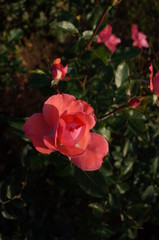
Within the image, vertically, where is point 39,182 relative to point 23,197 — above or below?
below

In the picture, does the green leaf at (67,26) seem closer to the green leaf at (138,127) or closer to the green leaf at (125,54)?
the green leaf at (125,54)

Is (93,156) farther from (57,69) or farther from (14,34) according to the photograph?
(14,34)

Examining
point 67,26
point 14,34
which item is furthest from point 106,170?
point 14,34

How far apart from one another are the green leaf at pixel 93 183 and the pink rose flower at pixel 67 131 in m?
0.15

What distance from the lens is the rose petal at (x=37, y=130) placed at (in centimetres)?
67

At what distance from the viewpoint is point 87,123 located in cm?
67

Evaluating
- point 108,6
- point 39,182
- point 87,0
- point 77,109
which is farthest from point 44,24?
point 77,109

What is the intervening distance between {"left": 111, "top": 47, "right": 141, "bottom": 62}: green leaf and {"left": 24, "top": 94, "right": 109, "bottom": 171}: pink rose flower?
407 millimetres

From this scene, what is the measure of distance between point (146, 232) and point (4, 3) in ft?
6.52

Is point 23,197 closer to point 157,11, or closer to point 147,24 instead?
point 147,24

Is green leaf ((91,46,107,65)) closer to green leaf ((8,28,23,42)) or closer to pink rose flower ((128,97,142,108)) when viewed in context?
pink rose flower ((128,97,142,108))

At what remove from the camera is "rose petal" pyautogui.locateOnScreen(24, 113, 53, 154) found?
2.19 feet

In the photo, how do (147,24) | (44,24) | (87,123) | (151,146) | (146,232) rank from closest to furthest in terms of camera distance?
(87,123) < (151,146) < (146,232) < (44,24) < (147,24)

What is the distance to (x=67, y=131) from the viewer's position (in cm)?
65
